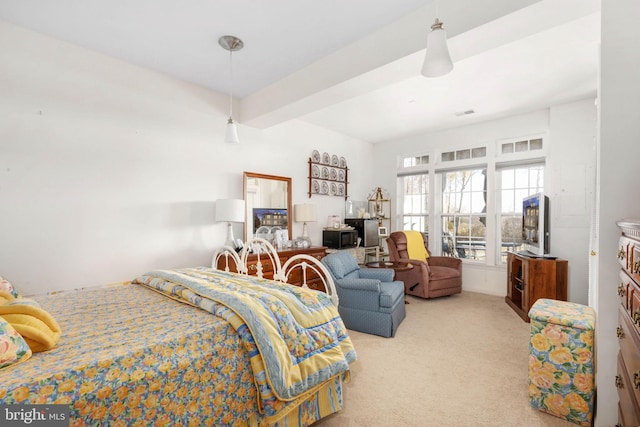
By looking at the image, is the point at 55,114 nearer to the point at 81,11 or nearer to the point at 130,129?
the point at 130,129

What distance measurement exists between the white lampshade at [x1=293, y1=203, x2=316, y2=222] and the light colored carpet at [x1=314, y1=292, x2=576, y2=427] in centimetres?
191

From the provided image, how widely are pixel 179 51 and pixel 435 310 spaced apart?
430 cm

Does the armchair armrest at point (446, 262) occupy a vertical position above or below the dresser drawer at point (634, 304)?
below

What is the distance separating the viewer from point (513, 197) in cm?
475

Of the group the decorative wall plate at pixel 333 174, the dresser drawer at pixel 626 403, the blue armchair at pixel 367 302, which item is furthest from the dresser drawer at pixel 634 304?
the decorative wall plate at pixel 333 174

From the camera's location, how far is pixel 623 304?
52.4 inches

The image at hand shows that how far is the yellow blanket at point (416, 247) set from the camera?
4.91m

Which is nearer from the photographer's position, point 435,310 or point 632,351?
point 632,351

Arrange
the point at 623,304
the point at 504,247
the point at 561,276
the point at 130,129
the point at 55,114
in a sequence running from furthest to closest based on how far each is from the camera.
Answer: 1. the point at 504,247
2. the point at 561,276
3. the point at 130,129
4. the point at 55,114
5. the point at 623,304

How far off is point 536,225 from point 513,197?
3.73 feet

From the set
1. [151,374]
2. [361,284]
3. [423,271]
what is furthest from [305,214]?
[151,374]

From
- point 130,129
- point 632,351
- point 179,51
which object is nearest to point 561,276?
point 632,351

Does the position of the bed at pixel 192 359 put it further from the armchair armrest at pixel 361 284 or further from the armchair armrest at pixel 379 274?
the armchair armrest at pixel 379 274

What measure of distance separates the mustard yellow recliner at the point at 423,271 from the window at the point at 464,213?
1.94ft
